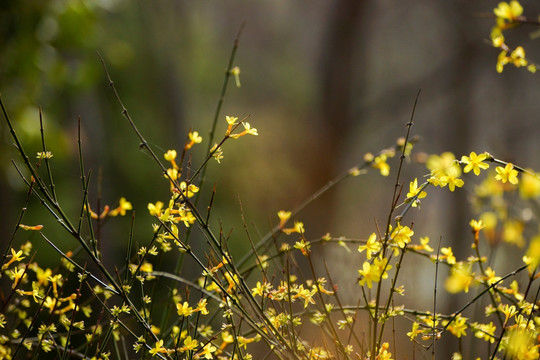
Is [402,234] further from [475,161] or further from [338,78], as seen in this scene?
[338,78]

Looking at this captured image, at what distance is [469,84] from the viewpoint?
6398mm

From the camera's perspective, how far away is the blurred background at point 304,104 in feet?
19.0

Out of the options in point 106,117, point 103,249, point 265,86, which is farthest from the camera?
point 265,86

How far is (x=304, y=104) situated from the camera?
24.1 ft

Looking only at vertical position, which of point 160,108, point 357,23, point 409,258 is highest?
point 357,23

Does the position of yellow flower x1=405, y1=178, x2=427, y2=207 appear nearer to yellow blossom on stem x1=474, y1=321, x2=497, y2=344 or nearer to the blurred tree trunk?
yellow blossom on stem x1=474, y1=321, x2=497, y2=344

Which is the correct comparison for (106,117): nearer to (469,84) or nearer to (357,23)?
(357,23)

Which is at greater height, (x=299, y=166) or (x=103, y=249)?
(x=299, y=166)

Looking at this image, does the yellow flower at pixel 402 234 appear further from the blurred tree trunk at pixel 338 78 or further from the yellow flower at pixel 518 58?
the blurred tree trunk at pixel 338 78

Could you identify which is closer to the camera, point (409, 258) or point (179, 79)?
point (409, 258)

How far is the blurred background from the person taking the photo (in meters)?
5.80

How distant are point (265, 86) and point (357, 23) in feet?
7.32

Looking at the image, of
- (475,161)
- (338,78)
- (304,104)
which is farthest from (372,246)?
(304,104)

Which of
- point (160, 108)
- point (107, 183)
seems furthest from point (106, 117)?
point (107, 183)
